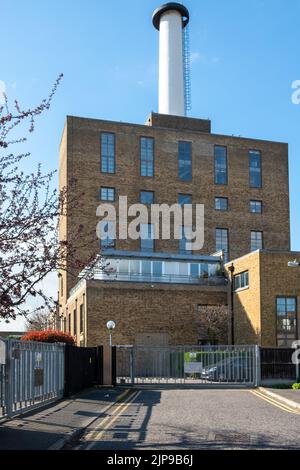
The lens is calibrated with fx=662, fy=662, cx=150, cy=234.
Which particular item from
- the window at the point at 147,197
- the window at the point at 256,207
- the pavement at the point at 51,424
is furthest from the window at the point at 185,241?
the pavement at the point at 51,424

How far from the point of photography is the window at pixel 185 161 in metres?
60.9

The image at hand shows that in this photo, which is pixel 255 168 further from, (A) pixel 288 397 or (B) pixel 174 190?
(A) pixel 288 397

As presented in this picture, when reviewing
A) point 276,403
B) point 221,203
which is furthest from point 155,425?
point 221,203

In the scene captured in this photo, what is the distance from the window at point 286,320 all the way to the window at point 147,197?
2408cm

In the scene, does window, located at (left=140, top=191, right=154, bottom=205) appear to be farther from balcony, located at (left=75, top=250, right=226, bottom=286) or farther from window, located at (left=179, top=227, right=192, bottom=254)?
balcony, located at (left=75, top=250, right=226, bottom=286)

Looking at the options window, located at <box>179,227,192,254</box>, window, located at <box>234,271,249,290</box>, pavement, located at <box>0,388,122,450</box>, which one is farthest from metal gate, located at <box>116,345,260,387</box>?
window, located at <box>179,227,192,254</box>

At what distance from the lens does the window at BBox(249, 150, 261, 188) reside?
6319cm

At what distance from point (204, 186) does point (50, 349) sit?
42.6 meters

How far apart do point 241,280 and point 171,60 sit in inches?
1267

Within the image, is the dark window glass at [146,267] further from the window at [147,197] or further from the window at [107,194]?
the window at [147,197]

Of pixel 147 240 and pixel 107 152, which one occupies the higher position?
pixel 107 152

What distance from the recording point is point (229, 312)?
43.3 metres

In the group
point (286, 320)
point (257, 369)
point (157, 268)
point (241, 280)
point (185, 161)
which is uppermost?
point (185, 161)

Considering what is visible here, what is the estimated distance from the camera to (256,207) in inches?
2466
